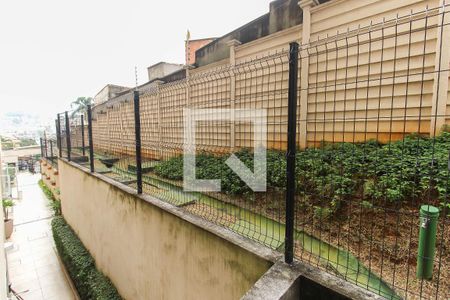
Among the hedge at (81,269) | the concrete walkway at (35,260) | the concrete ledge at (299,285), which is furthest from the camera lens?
the concrete walkway at (35,260)

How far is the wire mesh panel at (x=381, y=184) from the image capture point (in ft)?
4.95

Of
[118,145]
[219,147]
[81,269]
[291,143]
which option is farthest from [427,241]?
[81,269]

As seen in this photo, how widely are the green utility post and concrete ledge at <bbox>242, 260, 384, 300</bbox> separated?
505 mm

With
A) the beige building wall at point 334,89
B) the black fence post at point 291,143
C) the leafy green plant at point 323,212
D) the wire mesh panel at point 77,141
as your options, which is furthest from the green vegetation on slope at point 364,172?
the wire mesh panel at point 77,141

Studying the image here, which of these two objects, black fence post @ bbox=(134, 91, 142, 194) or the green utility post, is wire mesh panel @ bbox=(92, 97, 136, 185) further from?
the green utility post

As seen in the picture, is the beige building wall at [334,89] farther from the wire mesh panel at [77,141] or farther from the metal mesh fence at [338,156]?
the wire mesh panel at [77,141]

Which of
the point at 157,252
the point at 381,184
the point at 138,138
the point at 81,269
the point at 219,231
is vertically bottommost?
the point at 81,269

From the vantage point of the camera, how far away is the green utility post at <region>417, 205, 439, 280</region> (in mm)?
1449

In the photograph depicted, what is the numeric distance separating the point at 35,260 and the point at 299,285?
8077mm

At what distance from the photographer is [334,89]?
2.96 metres

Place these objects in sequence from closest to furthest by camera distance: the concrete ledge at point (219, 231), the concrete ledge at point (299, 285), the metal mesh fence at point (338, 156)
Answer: the concrete ledge at point (299, 285)
the metal mesh fence at point (338, 156)
the concrete ledge at point (219, 231)

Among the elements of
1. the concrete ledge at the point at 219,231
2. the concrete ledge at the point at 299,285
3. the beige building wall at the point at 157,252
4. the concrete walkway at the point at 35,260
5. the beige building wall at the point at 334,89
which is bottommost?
the concrete walkway at the point at 35,260

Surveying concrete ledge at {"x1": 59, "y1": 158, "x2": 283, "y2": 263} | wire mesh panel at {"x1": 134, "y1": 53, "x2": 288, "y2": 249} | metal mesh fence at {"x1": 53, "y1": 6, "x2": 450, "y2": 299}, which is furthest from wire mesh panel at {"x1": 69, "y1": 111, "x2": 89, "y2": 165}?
concrete ledge at {"x1": 59, "y1": 158, "x2": 283, "y2": 263}

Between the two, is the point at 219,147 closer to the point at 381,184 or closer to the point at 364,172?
the point at 364,172
